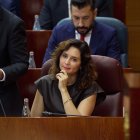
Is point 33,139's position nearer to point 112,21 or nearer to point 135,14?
point 112,21

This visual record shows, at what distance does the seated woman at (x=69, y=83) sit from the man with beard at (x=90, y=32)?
42cm

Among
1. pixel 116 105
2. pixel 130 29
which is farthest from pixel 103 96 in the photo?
pixel 130 29

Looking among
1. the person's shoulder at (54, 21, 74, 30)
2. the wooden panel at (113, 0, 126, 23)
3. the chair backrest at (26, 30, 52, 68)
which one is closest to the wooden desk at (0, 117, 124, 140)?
the person's shoulder at (54, 21, 74, 30)

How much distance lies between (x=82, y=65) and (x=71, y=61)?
0.05m

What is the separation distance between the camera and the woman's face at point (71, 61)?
1748 millimetres

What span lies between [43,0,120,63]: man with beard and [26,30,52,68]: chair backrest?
1.05 feet

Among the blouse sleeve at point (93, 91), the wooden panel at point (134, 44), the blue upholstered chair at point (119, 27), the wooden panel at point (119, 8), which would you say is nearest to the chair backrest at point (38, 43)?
the blue upholstered chair at point (119, 27)

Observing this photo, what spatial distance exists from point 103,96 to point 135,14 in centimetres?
195

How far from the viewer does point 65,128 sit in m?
1.20

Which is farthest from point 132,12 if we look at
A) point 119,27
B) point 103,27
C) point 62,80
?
point 62,80

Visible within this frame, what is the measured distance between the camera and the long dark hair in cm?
174

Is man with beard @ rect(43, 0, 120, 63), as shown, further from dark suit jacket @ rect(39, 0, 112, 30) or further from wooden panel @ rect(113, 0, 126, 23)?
wooden panel @ rect(113, 0, 126, 23)

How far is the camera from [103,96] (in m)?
1.76

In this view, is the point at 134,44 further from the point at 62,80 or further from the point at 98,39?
the point at 62,80
